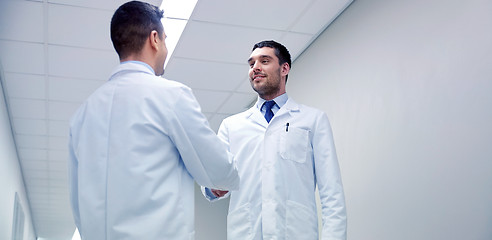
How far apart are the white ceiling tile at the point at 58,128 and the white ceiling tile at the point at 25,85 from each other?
74 centimetres

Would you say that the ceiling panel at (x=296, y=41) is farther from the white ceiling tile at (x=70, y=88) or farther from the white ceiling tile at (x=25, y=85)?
the white ceiling tile at (x=25, y=85)

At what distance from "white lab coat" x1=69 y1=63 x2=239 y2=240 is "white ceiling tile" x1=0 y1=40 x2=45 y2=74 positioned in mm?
2778

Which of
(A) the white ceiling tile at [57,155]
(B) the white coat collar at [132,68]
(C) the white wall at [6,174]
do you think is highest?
(A) the white ceiling tile at [57,155]

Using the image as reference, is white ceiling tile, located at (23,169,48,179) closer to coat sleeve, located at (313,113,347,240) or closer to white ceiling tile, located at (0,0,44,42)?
white ceiling tile, located at (0,0,44,42)

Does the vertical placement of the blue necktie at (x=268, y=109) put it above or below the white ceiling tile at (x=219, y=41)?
below

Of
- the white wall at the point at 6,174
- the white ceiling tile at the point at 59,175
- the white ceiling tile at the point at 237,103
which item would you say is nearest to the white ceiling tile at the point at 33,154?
the white wall at the point at 6,174

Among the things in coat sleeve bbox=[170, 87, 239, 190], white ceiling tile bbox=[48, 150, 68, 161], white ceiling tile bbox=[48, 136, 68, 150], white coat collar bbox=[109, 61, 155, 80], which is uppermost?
white ceiling tile bbox=[48, 136, 68, 150]

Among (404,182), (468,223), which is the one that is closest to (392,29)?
(404,182)

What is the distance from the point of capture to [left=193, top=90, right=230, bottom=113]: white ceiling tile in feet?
16.9

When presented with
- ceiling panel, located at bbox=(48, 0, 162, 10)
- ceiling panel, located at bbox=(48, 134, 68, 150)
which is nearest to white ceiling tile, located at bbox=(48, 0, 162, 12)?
ceiling panel, located at bbox=(48, 0, 162, 10)

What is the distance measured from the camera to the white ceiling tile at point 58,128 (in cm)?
574

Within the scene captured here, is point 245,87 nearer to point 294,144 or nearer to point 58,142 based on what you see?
point 58,142

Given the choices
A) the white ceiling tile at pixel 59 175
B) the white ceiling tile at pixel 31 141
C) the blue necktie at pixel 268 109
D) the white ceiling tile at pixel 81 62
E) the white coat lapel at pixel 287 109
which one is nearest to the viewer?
the white coat lapel at pixel 287 109

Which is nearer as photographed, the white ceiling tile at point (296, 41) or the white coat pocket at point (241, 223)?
the white coat pocket at point (241, 223)
